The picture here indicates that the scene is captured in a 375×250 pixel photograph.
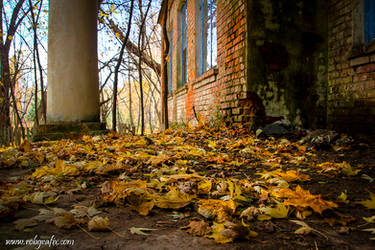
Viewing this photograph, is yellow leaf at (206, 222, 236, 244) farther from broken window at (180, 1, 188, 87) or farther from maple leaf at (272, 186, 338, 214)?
broken window at (180, 1, 188, 87)

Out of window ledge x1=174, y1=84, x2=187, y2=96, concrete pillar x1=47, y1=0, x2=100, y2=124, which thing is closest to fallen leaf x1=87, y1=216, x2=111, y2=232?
concrete pillar x1=47, y1=0, x2=100, y2=124

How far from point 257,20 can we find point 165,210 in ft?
10.8

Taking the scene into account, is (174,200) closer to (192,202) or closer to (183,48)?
(192,202)

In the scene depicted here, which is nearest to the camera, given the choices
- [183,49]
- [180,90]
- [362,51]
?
[362,51]

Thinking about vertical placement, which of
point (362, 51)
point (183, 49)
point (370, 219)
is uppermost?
point (183, 49)

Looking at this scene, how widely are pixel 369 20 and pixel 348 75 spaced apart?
799 millimetres

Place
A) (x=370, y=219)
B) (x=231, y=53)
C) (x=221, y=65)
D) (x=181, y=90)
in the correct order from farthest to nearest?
(x=181, y=90) → (x=221, y=65) → (x=231, y=53) → (x=370, y=219)

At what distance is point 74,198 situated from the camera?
1172mm

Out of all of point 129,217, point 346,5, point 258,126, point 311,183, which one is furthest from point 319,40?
point 129,217

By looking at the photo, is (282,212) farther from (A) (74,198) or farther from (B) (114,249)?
(A) (74,198)

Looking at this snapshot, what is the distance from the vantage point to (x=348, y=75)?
11.0 ft

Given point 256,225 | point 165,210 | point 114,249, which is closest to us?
point 114,249

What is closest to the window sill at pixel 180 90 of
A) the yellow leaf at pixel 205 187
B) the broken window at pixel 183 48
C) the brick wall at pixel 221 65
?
the brick wall at pixel 221 65

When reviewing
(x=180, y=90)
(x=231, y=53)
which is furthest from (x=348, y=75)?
(x=180, y=90)
